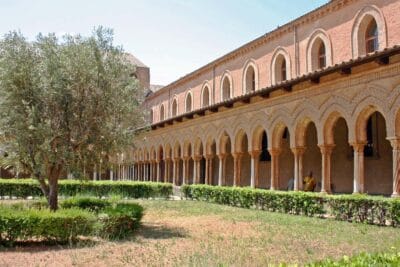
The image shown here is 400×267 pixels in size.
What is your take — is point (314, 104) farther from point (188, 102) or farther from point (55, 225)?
point (188, 102)

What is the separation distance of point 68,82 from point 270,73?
13.4 meters

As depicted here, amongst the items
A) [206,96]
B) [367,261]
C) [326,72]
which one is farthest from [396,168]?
[206,96]

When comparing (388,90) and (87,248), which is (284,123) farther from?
(87,248)

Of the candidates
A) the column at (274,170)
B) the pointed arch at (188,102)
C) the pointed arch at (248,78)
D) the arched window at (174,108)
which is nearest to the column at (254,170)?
the column at (274,170)

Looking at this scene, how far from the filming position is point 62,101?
11.7 m

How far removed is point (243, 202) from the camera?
19.2m

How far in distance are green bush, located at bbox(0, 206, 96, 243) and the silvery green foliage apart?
2.14m

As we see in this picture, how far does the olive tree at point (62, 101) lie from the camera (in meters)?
11.3

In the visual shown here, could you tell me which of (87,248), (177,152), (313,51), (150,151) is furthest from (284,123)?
(150,151)

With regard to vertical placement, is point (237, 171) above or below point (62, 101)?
below

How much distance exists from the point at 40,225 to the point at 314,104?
11296 millimetres

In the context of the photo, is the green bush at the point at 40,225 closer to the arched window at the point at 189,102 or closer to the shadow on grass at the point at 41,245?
the shadow on grass at the point at 41,245

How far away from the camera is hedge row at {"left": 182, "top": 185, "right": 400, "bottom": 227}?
12578mm

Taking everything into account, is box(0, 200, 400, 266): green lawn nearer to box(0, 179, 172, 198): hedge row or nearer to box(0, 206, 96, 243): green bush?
box(0, 206, 96, 243): green bush
